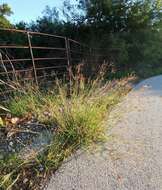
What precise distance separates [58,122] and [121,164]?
95 centimetres

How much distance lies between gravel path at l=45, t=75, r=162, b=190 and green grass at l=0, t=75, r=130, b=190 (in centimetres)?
15

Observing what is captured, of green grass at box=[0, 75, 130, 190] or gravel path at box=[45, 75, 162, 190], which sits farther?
green grass at box=[0, 75, 130, 190]

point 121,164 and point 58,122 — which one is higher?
point 58,122

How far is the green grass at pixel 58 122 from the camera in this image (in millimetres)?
2564

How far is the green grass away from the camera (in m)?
2.56

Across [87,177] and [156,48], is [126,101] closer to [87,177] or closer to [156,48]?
[87,177]

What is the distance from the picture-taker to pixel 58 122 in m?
3.24

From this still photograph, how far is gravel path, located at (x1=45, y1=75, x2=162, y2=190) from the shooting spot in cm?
234

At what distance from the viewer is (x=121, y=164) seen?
264cm

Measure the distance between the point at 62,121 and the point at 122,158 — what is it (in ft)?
2.73

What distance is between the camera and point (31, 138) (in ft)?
10.5

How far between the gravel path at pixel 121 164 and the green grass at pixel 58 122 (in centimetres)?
15

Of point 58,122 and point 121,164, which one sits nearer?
point 121,164

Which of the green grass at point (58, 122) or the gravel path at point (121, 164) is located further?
the green grass at point (58, 122)
